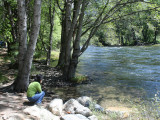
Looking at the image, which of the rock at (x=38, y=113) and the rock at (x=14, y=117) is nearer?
the rock at (x=14, y=117)

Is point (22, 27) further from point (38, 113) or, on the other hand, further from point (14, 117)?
point (14, 117)

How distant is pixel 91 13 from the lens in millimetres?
13281

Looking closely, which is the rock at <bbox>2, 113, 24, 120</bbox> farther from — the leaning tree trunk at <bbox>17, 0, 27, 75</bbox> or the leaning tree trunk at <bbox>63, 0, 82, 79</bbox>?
the leaning tree trunk at <bbox>63, 0, 82, 79</bbox>

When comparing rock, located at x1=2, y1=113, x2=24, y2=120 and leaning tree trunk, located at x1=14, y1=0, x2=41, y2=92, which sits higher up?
A: leaning tree trunk, located at x1=14, y1=0, x2=41, y2=92

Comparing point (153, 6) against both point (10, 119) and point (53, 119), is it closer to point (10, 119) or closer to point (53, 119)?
point (53, 119)

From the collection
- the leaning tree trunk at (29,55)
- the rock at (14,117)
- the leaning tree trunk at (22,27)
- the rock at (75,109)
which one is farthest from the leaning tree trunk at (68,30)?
the rock at (14,117)

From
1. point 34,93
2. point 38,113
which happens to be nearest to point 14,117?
point 38,113

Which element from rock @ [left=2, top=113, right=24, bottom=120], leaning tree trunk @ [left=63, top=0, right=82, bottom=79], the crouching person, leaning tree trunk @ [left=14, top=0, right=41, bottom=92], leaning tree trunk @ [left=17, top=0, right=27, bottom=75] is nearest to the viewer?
rock @ [left=2, top=113, right=24, bottom=120]

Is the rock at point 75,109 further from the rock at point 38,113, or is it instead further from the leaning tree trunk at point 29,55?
the leaning tree trunk at point 29,55

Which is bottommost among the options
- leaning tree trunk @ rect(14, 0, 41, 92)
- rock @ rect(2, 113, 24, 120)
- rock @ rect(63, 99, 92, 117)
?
rock @ rect(63, 99, 92, 117)

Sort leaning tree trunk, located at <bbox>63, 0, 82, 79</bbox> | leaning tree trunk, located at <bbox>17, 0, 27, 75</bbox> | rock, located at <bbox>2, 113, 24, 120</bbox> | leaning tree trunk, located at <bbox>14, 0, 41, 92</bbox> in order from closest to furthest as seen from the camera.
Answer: rock, located at <bbox>2, 113, 24, 120</bbox> → leaning tree trunk, located at <bbox>14, 0, 41, 92</bbox> → leaning tree trunk, located at <bbox>17, 0, 27, 75</bbox> → leaning tree trunk, located at <bbox>63, 0, 82, 79</bbox>

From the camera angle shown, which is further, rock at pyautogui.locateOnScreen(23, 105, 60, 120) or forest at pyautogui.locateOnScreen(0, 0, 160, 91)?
forest at pyautogui.locateOnScreen(0, 0, 160, 91)

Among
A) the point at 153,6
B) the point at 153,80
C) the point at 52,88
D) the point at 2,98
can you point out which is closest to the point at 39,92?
the point at 2,98

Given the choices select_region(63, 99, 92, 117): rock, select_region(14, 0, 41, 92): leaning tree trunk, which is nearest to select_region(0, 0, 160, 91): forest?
select_region(14, 0, 41, 92): leaning tree trunk
